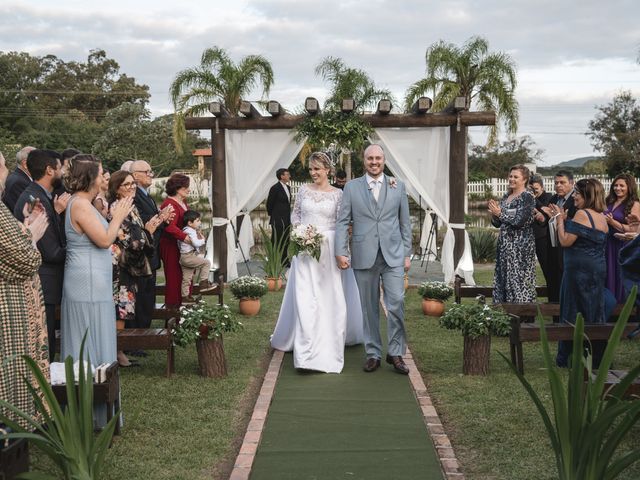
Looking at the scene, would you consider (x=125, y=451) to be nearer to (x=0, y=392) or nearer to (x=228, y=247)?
(x=0, y=392)

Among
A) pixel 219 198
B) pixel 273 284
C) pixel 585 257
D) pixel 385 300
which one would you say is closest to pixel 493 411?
pixel 385 300

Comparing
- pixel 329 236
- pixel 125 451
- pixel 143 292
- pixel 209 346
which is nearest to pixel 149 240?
pixel 143 292

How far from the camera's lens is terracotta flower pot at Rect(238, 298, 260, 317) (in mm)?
10391

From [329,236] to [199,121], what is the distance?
22.0 ft

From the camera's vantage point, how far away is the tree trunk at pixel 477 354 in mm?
6855

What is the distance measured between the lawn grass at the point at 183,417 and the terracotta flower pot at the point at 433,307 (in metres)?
2.85

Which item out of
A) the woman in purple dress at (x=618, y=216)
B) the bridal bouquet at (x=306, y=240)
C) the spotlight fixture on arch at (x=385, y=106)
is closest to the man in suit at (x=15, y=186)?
the bridal bouquet at (x=306, y=240)

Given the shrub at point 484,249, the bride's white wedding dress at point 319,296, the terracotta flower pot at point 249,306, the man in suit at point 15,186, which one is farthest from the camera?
the shrub at point 484,249

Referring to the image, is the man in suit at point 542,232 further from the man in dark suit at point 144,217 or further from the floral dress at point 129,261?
the floral dress at point 129,261

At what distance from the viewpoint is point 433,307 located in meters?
10.4

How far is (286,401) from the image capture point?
618cm

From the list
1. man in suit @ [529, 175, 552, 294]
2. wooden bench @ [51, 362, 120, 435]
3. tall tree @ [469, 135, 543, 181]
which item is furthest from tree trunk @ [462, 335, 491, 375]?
tall tree @ [469, 135, 543, 181]

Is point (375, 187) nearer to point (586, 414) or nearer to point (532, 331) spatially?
point (532, 331)

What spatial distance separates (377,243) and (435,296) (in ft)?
11.7
